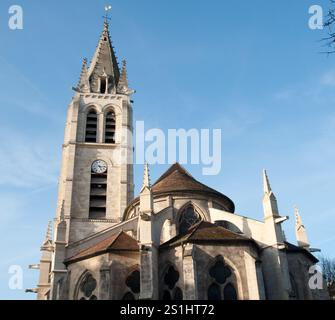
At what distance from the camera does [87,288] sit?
18.8m

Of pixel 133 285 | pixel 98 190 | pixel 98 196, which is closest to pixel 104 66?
pixel 98 190

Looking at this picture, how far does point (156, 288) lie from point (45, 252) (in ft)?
41.3

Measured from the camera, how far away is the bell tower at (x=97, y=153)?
2867 centimetres

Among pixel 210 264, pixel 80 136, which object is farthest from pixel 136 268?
pixel 80 136

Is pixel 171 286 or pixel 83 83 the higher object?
pixel 83 83

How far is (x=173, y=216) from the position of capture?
2162 cm

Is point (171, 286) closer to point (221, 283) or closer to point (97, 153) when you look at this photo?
point (221, 283)

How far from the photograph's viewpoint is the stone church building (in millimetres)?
16969

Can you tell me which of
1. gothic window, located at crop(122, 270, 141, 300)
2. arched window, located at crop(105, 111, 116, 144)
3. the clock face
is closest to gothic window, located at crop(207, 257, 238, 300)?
gothic window, located at crop(122, 270, 141, 300)

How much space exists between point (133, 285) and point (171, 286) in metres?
1.87

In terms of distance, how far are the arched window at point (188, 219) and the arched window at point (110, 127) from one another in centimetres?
1248
